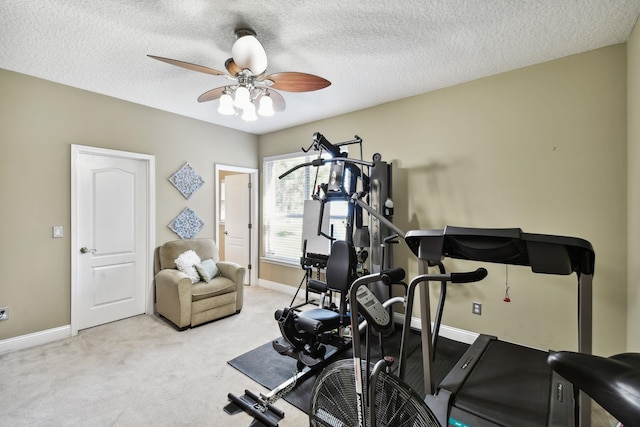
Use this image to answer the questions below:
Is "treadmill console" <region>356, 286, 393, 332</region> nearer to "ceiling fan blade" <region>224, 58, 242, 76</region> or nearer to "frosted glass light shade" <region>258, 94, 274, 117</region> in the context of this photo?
"frosted glass light shade" <region>258, 94, 274, 117</region>

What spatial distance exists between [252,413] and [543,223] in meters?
2.84

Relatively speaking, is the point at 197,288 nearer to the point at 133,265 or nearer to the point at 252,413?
the point at 133,265

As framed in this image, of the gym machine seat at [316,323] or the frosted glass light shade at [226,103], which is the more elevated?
the frosted glass light shade at [226,103]

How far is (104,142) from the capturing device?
10.9 feet

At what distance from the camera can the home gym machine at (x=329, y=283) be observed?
2041 millimetres

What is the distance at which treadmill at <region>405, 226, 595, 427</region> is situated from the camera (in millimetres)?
1262

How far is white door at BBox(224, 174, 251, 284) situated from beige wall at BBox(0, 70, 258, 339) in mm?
1781

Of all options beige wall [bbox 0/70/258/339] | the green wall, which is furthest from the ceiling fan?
beige wall [bbox 0/70/258/339]

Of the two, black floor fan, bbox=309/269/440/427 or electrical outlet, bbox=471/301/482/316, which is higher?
black floor fan, bbox=309/269/440/427

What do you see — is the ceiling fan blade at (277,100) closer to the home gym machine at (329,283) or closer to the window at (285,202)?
the home gym machine at (329,283)

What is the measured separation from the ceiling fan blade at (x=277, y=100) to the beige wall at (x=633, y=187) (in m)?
2.59

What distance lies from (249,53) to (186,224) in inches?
115

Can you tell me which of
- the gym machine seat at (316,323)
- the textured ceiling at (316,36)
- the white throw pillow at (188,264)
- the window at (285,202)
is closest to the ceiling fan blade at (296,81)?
the textured ceiling at (316,36)

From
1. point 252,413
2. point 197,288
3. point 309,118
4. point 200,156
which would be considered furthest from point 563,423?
point 200,156
